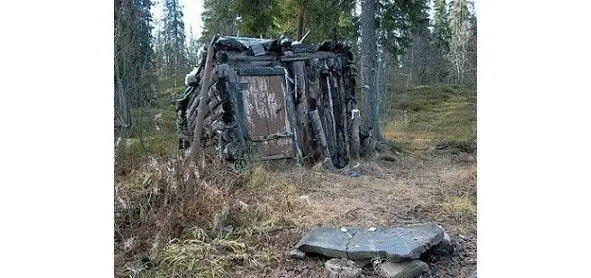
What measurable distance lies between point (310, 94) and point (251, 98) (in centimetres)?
109

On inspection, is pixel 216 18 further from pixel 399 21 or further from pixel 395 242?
pixel 395 242

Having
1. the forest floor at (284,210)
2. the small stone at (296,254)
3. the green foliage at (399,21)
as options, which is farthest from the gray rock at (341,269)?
the green foliage at (399,21)

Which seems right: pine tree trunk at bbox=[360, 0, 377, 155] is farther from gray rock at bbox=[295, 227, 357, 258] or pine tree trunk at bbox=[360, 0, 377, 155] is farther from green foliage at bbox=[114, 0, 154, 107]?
gray rock at bbox=[295, 227, 357, 258]

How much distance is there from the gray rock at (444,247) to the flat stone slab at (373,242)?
26 mm

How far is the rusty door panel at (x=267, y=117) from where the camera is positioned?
5.14 meters

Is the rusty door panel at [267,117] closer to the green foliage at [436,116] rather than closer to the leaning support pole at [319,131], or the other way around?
the leaning support pole at [319,131]

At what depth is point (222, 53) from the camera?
16.5 feet

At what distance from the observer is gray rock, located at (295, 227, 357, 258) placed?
8.02 ft

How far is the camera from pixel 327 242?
2.51 metres

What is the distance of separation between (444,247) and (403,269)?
1.09 feet

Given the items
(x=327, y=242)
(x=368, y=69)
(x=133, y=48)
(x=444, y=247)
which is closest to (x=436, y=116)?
(x=444, y=247)
